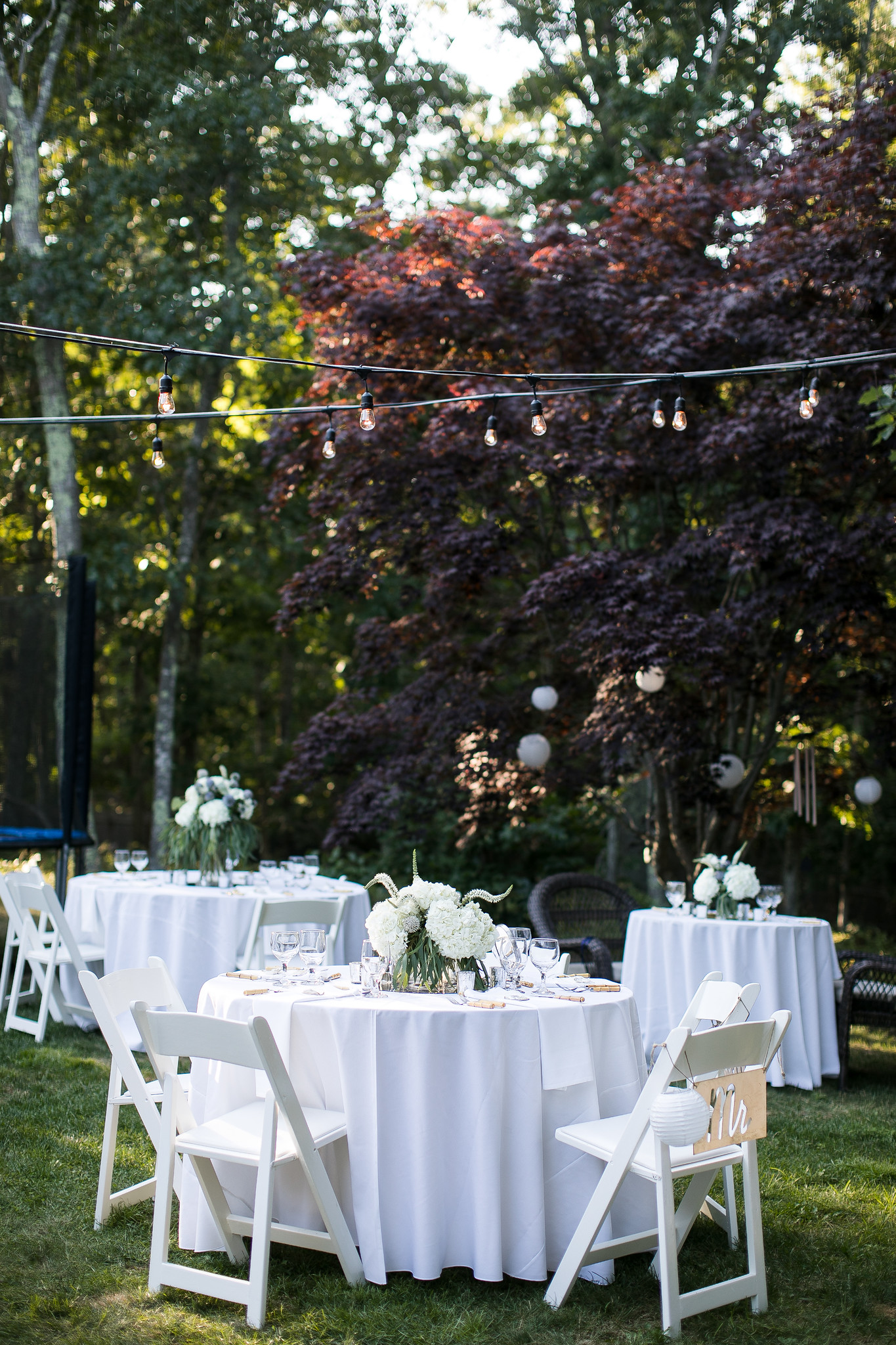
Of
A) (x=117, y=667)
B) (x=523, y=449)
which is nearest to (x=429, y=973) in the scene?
(x=523, y=449)

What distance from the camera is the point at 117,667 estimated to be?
1611 centimetres

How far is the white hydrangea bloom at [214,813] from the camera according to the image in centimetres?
646

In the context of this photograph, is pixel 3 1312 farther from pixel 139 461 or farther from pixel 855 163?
pixel 139 461

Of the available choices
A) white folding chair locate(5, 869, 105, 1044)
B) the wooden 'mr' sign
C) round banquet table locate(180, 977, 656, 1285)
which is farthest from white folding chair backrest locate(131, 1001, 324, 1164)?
white folding chair locate(5, 869, 105, 1044)

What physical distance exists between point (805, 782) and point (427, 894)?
6312mm

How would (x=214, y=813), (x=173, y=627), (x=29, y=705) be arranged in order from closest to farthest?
(x=214, y=813) → (x=29, y=705) → (x=173, y=627)

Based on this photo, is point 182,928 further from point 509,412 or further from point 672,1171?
point 509,412

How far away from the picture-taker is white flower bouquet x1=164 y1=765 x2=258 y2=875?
650cm

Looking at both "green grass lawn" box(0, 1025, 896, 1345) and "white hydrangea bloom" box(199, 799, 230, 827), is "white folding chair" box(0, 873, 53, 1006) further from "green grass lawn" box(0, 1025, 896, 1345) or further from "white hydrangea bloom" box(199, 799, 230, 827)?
"green grass lawn" box(0, 1025, 896, 1345)

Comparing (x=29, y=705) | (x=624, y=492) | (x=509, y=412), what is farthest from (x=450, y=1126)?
(x=29, y=705)

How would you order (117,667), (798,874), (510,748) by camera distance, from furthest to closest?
(117,667) → (798,874) → (510,748)

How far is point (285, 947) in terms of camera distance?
3568mm

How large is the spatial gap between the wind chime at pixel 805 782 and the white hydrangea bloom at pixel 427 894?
5.64 m

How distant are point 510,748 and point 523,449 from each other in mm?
2285
